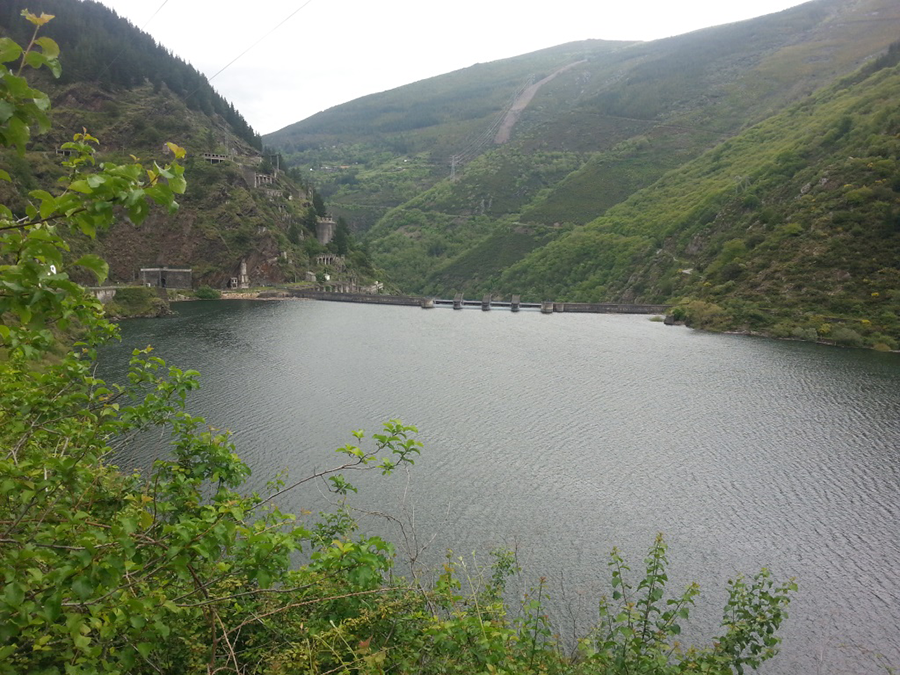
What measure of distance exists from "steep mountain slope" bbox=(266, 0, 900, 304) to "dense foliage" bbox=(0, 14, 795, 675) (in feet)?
262

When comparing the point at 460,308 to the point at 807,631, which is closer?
the point at 807,631

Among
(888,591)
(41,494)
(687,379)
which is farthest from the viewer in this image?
(687,379)

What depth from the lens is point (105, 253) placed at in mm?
63844

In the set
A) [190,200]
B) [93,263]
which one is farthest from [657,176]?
[93,263]

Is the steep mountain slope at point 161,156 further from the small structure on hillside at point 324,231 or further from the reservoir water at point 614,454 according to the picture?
the reservoir water at point 614,454

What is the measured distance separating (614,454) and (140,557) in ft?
53.9

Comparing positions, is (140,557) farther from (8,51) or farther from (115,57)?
(115,57)

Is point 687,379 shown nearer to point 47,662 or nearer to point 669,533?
point 669,533

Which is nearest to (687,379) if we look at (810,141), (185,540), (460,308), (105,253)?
(185,540)

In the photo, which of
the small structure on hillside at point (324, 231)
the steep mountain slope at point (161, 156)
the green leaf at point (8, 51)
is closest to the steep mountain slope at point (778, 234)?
the small structure on hillside at point (324, 231)

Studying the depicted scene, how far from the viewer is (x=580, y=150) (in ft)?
472

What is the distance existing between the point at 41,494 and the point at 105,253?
7103 cm

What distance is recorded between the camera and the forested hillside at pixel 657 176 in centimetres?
5569

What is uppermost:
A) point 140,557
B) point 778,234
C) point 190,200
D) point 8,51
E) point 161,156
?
point 161,156
